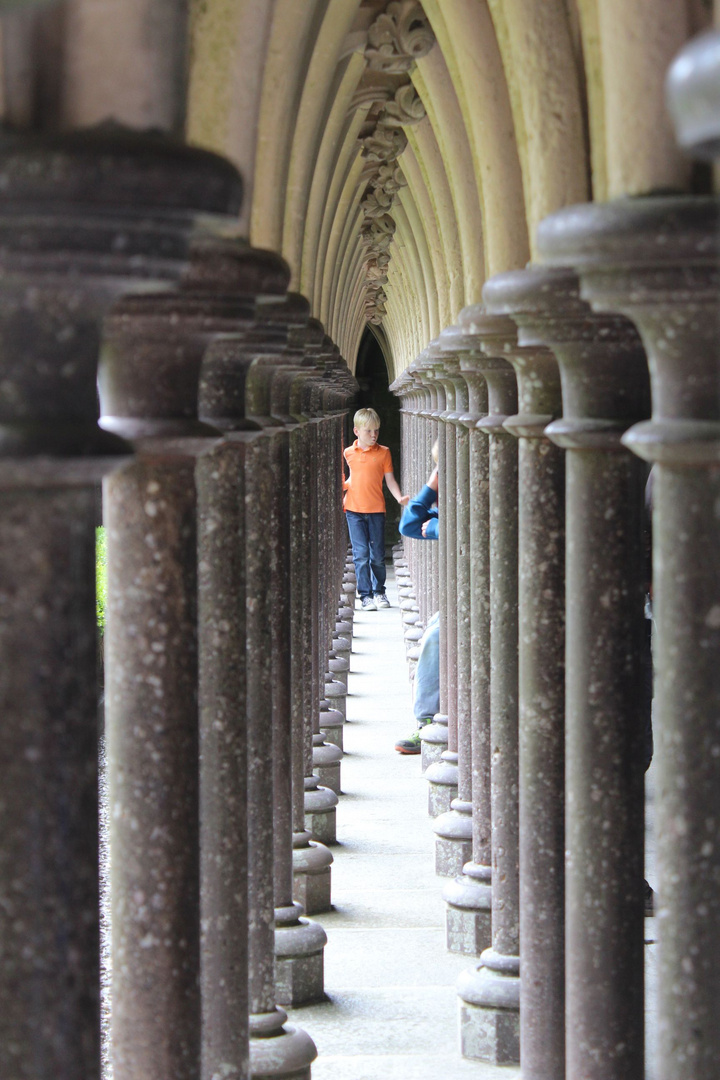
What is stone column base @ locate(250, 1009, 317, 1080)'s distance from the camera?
429cm

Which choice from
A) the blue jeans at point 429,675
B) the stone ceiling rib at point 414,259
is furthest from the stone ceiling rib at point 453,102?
the stone ceiling rib at point 414,259

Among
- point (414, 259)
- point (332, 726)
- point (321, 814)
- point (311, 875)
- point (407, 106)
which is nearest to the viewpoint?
point (311, 875)

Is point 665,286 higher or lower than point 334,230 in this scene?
lower

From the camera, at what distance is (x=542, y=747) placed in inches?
152

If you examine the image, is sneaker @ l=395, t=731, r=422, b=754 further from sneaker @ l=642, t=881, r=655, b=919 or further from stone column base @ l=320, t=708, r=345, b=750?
sneaker @ l=642, t=881, r=655, b=919

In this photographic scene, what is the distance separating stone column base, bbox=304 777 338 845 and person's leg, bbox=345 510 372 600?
26.6 ft

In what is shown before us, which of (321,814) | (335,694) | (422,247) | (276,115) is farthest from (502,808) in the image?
(422,247)

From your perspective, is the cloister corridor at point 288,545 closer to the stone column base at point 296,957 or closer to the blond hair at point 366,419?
the stone column base at point 296,957

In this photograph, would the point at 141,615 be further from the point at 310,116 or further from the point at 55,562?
the point at 310,116

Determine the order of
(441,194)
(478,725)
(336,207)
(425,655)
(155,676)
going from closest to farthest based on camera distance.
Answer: (155,676) → (478,725) → (441,194) → (425,655) → (336,207)

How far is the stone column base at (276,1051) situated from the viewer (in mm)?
4285

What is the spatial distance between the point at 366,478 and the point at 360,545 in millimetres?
689

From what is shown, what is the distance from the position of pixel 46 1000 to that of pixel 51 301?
3.06 ft

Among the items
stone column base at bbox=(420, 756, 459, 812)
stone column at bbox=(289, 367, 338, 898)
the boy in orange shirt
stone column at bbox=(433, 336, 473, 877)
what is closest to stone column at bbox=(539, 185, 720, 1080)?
stone column at bbox=(433, 336, 473, 877)
